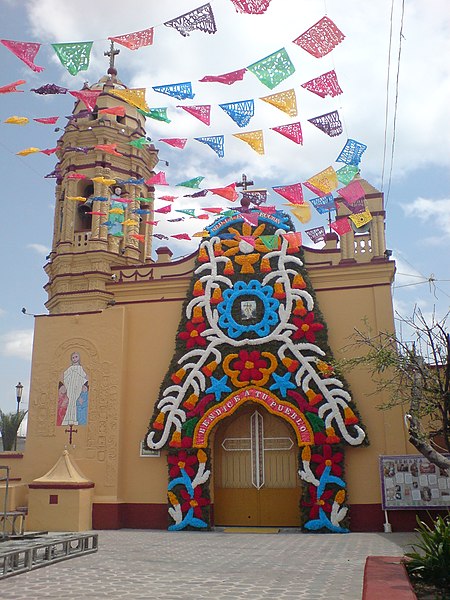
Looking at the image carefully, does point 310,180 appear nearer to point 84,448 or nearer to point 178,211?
point 178,211

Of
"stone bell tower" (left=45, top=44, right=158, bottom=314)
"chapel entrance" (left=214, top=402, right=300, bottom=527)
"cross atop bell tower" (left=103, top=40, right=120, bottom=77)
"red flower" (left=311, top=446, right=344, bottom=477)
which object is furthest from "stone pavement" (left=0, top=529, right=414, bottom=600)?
"cross atop bell tower" (left=103, top=40, right=120, bottom=77)

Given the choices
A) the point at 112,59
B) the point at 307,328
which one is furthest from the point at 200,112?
the point at 112,59

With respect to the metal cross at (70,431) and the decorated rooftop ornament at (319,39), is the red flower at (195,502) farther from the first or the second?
the decorated rooftop ornament at (319,39)

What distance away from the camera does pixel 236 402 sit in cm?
1541

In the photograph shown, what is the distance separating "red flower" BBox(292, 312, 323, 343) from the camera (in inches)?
613

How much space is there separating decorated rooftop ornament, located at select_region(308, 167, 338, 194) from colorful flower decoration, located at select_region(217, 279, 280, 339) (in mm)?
3238

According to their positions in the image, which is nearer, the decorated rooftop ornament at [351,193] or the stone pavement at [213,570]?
the stone pavement at [213,570]

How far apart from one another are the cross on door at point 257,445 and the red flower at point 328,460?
3.87ft

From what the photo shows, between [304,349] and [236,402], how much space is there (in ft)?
7.05

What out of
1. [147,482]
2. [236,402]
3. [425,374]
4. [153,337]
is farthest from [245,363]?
[425,374]

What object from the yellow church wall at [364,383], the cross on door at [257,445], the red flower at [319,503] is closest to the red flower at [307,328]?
the yellow church wall at [364,383]

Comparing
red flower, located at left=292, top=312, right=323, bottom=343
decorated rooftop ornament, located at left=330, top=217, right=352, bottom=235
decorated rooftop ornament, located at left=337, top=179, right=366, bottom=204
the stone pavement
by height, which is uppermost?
decorated rooftop ornament, located at left=337, top=179, right=366, bottom=204

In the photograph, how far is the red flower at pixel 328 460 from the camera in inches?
574

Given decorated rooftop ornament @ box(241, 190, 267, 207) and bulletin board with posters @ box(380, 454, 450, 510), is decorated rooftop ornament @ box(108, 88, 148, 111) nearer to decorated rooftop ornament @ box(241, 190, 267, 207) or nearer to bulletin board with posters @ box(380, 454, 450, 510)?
decorated rooftop ornament @ box(241, 190, 267, 207)
